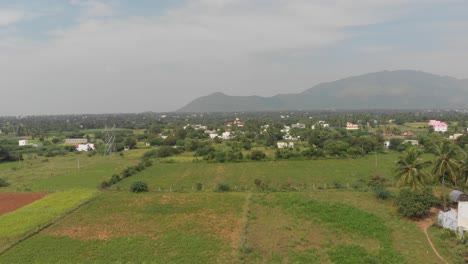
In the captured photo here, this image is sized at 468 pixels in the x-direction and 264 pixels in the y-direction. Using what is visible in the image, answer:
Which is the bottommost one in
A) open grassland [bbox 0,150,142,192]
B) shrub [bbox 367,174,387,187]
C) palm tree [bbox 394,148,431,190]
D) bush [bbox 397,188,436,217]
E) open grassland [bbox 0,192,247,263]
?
open grassland [bbox 0,150,142,192]

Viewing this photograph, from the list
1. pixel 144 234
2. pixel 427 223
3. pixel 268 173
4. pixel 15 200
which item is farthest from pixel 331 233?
pixel 15 200

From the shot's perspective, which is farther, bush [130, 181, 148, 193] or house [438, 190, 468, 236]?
bush [130, 181, 148, 193]

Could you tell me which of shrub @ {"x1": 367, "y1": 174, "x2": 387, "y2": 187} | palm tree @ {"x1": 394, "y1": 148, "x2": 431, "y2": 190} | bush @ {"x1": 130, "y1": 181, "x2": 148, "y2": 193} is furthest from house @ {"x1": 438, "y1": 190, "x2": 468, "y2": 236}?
bush @ {"x1": 130, "y1": 181, "x2": 148, "y2": 193}

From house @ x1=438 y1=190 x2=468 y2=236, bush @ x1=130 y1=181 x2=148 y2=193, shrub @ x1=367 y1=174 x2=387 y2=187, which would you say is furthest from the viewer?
shrub @ x1=367 y1=174 x2=387 y2=187

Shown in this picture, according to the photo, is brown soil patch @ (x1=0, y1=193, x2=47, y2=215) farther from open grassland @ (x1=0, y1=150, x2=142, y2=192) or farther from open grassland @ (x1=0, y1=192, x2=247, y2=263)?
open grassland @ (x1=0, y1=192, x2=247, y2=263)

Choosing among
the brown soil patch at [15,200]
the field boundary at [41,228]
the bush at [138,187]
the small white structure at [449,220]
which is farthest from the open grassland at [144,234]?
the small white structure at [449,220]

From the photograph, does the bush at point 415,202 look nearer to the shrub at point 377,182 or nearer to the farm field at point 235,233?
the farm field at point 235,233
